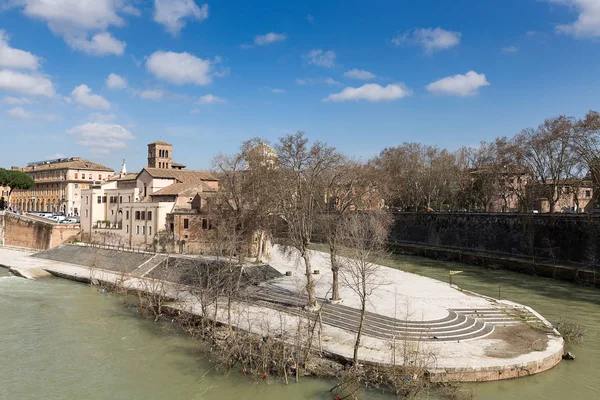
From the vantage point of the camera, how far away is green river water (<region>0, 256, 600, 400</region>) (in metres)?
17.7

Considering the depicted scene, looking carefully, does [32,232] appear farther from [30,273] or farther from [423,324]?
[423,324]

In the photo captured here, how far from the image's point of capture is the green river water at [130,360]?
1770 centimetres

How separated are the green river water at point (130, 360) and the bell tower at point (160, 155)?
1702 inches

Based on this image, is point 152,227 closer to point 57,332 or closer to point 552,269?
point 57,332

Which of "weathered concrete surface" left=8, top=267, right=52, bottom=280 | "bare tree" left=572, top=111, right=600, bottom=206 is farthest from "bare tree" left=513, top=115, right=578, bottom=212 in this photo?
"weathered concrete surface" left=8, top=267, right=52, bottom=280

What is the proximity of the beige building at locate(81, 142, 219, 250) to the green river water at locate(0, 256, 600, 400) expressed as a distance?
45.6 ft

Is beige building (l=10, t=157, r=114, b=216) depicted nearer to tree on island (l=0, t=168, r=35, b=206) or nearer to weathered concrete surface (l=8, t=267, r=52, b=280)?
tree on island (l=0, t=168, r=35, b=206)

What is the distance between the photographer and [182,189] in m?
48.0

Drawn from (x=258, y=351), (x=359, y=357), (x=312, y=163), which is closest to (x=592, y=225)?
(x=312, y=163)

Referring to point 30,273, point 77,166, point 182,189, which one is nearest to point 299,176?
point 182,189

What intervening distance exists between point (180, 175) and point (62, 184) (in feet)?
139

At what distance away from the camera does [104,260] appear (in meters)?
44.8

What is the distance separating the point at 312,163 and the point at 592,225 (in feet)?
92.1

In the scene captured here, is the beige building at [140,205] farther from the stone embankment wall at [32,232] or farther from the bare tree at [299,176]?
the bare tree at [299,176]
